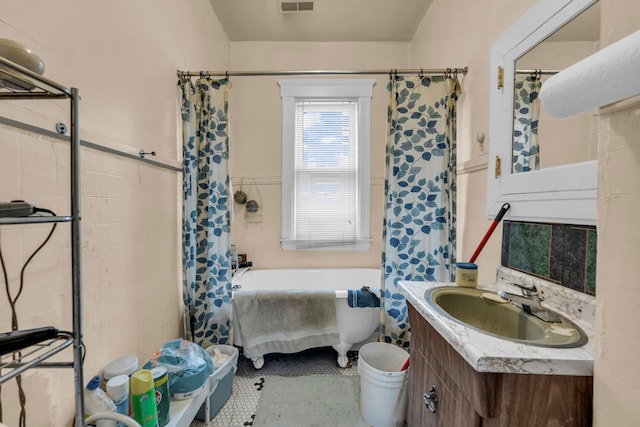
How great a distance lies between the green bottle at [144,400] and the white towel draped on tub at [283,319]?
2.54ft

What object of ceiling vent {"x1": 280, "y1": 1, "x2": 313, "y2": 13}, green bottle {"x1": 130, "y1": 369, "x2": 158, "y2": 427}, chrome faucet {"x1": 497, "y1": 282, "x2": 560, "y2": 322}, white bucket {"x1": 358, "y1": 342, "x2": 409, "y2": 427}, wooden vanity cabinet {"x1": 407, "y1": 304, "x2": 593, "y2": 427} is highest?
ceiling vent {"x1": 280, "y1": 1, "x2": 313, "y2": 13}

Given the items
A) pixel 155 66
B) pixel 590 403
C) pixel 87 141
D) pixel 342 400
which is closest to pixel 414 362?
pixel 590 403

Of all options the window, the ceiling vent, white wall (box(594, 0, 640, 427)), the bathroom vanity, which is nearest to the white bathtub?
the window

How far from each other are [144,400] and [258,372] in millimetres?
935

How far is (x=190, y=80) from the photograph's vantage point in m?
1.79

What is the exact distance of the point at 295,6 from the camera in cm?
218

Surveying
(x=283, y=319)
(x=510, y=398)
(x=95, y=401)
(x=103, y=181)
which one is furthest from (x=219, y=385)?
(x=510, y=398)

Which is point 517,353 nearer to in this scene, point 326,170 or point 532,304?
point 532,304

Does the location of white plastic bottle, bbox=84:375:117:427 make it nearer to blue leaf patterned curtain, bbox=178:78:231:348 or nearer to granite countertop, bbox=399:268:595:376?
blue leaf patterned curtain, bbox=178:78:231:348

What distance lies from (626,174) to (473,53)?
1515mm

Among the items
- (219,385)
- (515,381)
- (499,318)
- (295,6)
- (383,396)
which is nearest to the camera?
(515,381)

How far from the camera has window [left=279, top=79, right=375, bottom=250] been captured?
2676 mm

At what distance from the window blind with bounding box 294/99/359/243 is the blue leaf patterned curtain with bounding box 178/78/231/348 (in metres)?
0.99

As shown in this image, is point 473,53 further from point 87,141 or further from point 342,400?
point 342,400
